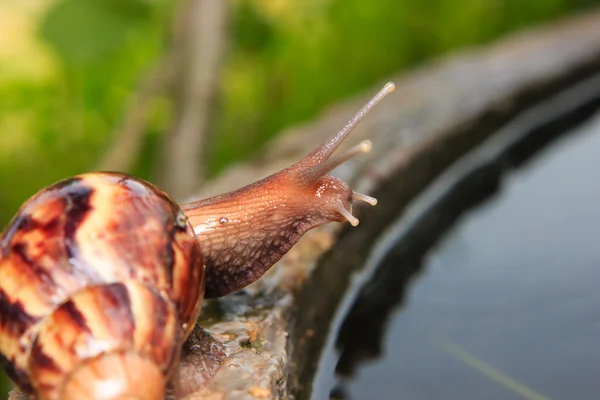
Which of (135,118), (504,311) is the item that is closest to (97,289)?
(504,311)

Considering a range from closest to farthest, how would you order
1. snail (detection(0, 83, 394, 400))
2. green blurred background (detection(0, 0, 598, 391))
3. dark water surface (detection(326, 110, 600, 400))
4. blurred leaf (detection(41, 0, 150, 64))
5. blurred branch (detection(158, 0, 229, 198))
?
snail (detection(0, 83, 394, 400)) < dark water surface (detection(326, 110, 600, 400)) < blurred leaf (detection(41, 0, 150, 64)) < blurred branch (detection(158, 0, 229, 198)) < green blurred background (detection(0, 0, 598, 391))

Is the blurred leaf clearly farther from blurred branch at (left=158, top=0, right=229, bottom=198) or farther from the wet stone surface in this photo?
the wet stone surface

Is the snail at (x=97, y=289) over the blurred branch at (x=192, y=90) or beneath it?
beneath

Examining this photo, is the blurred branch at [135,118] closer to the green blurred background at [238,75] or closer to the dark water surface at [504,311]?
the green blurred background at [238,75]

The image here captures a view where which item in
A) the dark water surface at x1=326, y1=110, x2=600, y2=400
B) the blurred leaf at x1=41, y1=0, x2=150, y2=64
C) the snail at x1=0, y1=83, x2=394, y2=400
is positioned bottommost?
the snail at x1=0, y1=83, x2=394, y2=400

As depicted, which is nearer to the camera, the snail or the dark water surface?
the snail

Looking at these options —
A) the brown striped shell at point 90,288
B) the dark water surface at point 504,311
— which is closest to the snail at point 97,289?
the brown striped shell at point 90,288

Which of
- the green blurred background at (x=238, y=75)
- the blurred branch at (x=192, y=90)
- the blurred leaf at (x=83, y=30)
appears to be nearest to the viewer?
the blurred leaf at (x=83, y=30)

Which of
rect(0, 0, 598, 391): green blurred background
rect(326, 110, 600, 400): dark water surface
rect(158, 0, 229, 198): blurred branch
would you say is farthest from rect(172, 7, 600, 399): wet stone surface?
rect(0, 0, 598, 391): green blurred background
